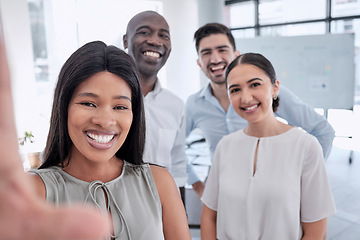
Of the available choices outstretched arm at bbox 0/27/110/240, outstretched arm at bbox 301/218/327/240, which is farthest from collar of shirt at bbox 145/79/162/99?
outstretched arm at bbox 0/27/110/240

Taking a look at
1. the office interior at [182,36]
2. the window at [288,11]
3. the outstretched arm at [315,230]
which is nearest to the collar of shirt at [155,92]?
the office interior at [182,36]

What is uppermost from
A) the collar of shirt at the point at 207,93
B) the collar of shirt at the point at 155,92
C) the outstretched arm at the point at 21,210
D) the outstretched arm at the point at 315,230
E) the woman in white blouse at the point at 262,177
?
the outstretched arm at the point at 21,210

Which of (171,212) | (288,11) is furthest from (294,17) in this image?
(171,212)

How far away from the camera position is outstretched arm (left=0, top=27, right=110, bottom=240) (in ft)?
0.70

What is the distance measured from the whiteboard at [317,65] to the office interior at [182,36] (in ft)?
0.25

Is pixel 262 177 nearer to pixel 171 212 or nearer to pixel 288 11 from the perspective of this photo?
pixel 171 212

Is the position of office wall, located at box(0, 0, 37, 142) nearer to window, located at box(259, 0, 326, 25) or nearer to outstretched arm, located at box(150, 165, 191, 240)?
outstretched arm, located at box(150, 165, 191, 240)

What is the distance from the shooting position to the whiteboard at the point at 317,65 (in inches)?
175

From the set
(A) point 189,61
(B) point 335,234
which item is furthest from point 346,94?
(A) point 189,61

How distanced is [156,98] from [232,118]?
0.58 meters

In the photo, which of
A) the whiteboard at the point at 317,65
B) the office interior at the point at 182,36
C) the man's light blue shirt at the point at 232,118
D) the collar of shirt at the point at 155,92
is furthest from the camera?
the whiteboard at the point at 317,65

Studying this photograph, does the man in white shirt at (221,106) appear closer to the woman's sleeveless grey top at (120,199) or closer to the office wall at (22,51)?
the woman's sleeveless grey top at (120,199)

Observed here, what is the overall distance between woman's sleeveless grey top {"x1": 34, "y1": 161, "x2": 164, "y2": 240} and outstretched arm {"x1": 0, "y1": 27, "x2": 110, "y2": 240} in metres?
0.68

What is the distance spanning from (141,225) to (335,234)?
2424 millimetres
